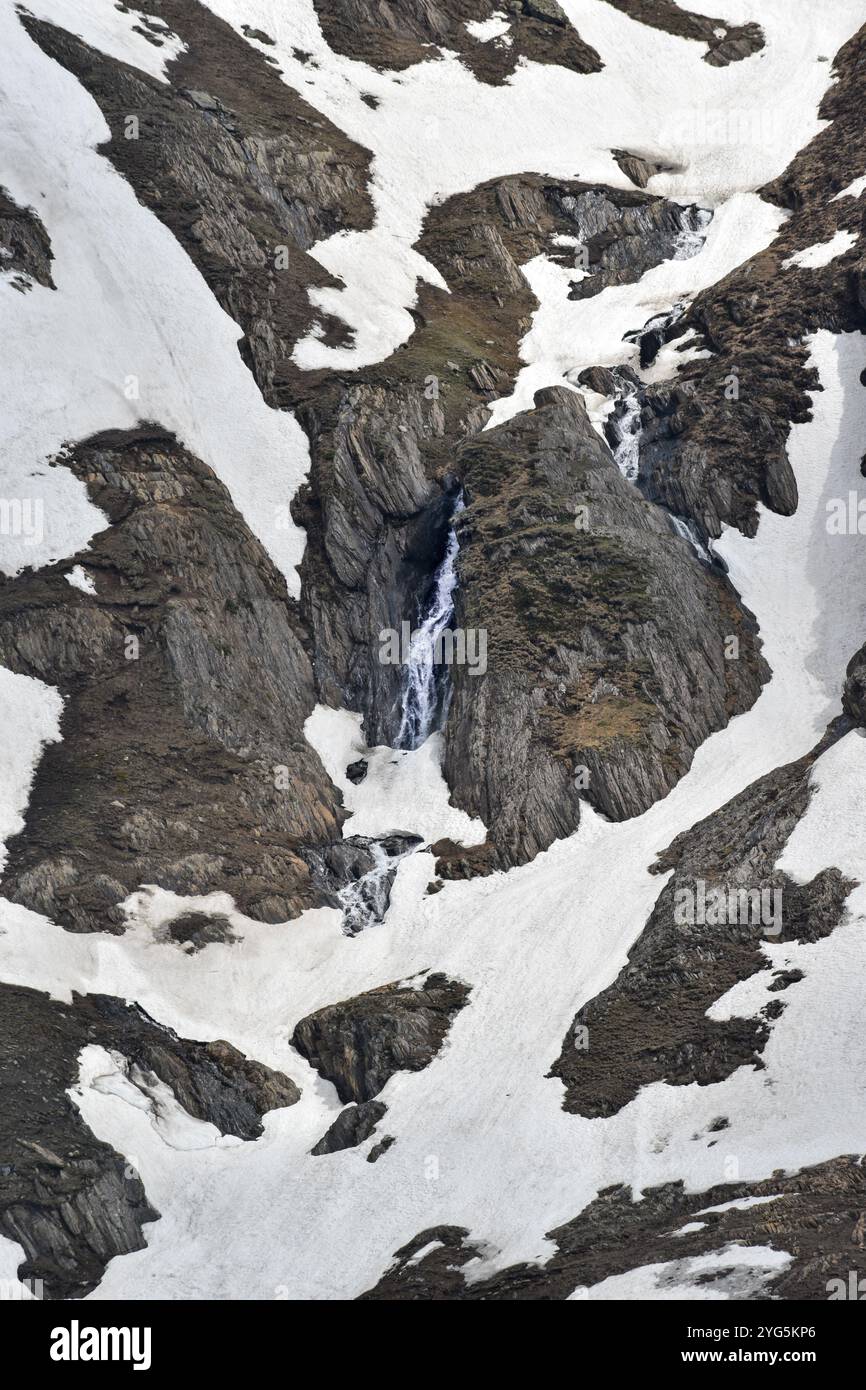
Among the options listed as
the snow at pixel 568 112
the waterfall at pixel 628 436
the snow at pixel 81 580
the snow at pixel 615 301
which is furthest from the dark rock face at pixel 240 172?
the waterfall at pixel 628 436

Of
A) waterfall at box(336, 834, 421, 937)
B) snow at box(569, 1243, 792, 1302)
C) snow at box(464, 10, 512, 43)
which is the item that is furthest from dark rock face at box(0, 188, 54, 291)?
snow at box(569, 1243, 792, 1302)

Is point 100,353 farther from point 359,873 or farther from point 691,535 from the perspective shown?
point 359,873

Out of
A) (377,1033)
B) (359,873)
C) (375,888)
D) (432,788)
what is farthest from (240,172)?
(377,1033)

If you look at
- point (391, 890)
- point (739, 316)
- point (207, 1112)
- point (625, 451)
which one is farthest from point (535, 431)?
point (207, 1112)

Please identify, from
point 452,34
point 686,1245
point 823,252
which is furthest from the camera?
point 452,34

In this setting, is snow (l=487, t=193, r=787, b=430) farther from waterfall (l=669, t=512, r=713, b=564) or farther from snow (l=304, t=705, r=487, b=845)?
snow (l=304, t=705, r=487, b=845)
